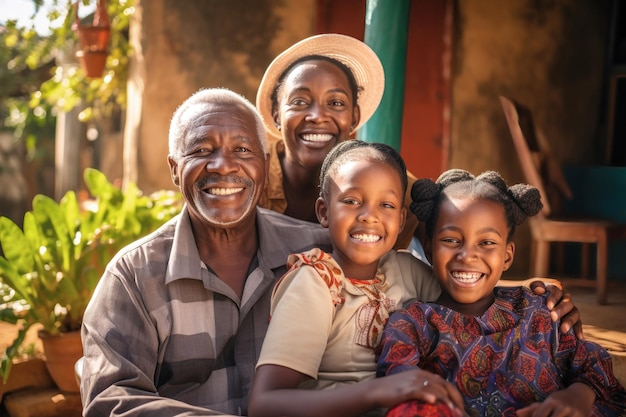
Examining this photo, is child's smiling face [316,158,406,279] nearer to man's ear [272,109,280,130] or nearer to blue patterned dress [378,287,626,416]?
blue patterned dress [378,287,626,416]

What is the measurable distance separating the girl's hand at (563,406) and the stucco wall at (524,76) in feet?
13.3

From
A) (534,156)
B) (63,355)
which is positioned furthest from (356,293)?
(534,156)

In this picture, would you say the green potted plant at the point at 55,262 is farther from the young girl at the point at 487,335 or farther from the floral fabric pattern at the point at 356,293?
the young girl at the point at 487,335

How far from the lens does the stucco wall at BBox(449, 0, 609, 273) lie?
20.5 feet

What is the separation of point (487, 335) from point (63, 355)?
277 cm

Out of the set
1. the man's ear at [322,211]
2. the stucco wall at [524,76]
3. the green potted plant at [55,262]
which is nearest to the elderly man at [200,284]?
the man's ear at [322,211]

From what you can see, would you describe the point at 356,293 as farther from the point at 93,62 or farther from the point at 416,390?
the point at 93,62

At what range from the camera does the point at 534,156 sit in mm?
5828

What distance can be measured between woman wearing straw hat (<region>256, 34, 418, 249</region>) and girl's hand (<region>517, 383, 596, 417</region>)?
118 cm

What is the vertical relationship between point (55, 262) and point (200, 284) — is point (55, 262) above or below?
below

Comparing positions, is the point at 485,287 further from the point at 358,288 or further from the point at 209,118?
the point at 209,118

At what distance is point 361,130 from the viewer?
4082 millimetres

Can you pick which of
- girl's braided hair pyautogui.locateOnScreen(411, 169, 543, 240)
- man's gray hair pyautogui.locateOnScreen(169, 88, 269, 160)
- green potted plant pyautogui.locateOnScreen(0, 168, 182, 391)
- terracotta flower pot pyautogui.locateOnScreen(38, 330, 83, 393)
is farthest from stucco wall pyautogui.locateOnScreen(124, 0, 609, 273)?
girl's braided hair pyautogui.locateOnScreen(411, 169, 543, 240)

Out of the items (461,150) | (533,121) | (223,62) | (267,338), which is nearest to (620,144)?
(533,121)
